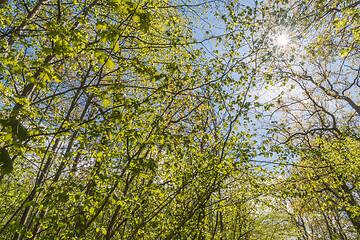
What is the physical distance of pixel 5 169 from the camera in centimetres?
121

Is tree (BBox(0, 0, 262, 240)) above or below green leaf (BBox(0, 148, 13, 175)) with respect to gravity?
above

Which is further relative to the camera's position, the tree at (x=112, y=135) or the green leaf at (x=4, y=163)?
the tree at (x=112, y=135)

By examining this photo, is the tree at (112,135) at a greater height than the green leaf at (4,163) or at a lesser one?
greater

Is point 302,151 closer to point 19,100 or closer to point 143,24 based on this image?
point 143,24

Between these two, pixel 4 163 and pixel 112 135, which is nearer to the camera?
pixel 4 163

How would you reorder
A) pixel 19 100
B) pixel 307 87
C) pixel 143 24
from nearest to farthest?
pixel 143 24, pixel 19 100, pixel 307 87

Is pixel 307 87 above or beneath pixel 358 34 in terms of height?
above

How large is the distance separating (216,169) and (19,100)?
3719 millimetres

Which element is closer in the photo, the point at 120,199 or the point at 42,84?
the point at 42,84

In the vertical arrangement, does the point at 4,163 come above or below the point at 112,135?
below

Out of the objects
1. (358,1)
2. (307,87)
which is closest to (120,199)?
(358,1)

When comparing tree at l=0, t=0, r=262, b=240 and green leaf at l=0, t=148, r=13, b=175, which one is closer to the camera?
green leaf at l=0, t=148, r=13, b=175

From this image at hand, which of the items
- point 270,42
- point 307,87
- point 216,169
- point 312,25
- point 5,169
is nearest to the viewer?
point 5,169

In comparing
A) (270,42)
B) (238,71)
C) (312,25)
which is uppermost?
(312,25)
